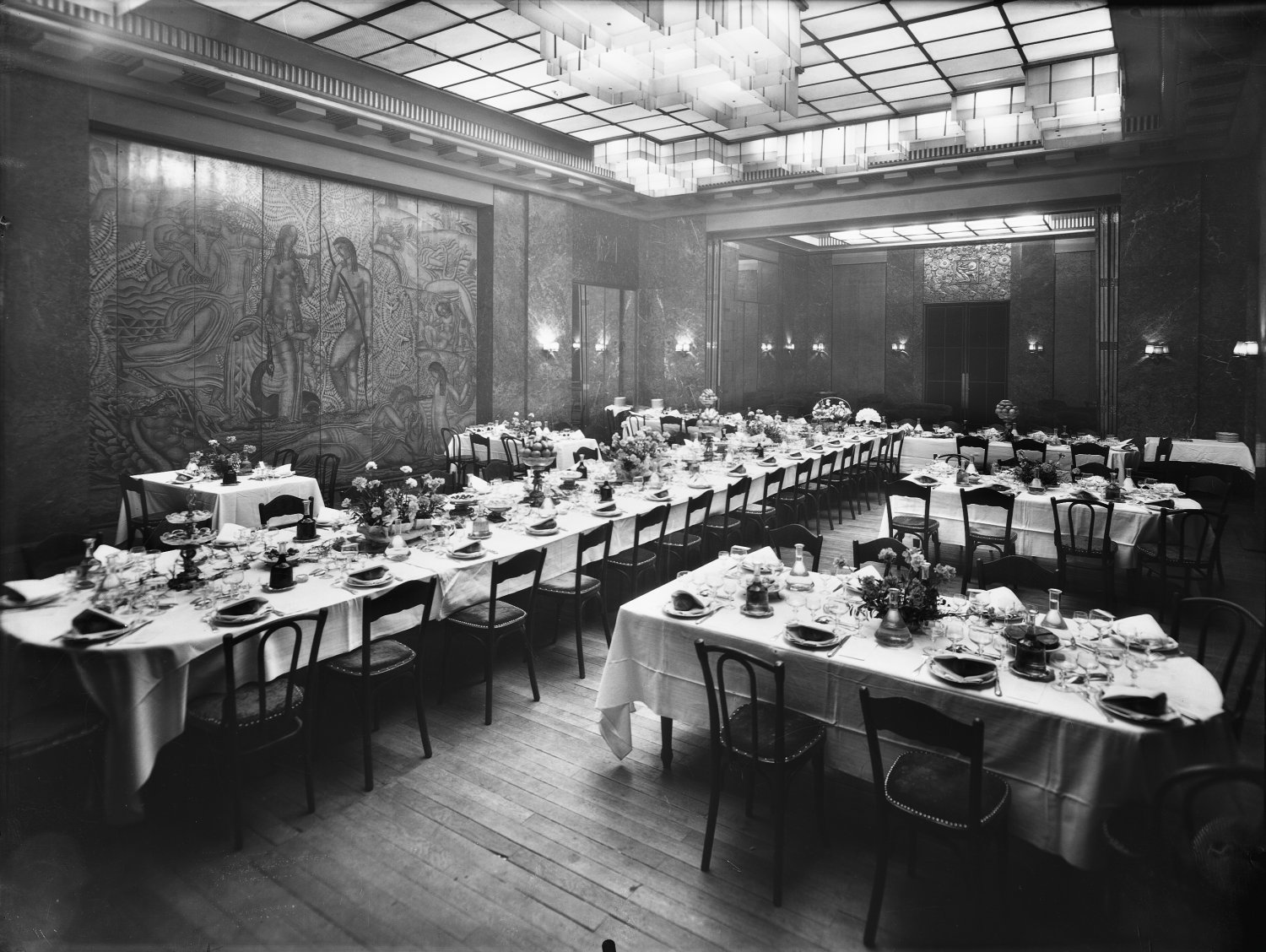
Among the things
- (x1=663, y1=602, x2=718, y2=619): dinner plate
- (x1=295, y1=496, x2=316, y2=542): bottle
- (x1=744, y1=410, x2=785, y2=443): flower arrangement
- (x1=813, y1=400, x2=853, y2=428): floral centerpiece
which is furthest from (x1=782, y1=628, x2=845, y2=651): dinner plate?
(x1=813, y1=400, x2=853, y2=428): floral centerpiece

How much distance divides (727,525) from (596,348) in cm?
900

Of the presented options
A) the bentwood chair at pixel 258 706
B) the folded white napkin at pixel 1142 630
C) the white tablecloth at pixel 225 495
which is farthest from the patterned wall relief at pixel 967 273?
the bentwood chair at pixel 258 706

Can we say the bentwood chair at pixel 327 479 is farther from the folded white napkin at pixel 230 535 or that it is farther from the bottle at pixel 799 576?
the bottle at pixel 799 576

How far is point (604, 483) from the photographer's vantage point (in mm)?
6414

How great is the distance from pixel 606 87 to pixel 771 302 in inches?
496

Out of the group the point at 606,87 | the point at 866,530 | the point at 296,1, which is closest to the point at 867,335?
the point at 866,530

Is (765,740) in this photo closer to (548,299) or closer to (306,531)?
(306,531)

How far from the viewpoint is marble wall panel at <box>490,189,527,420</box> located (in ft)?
41.8

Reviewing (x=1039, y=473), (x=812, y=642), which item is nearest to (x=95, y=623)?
(x=812, y=642)

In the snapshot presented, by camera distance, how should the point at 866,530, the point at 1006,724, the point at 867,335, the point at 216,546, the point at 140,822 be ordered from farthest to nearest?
the point at 867,335 → the point at 866,530 → the point at 216,546 → the point at 140,822 → the point at 1006,724

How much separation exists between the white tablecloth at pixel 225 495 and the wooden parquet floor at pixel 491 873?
3.54 metres

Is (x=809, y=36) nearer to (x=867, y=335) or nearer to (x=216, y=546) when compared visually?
(x=216, y=546)

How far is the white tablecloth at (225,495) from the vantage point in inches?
267

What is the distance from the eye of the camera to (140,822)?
10.6ft
